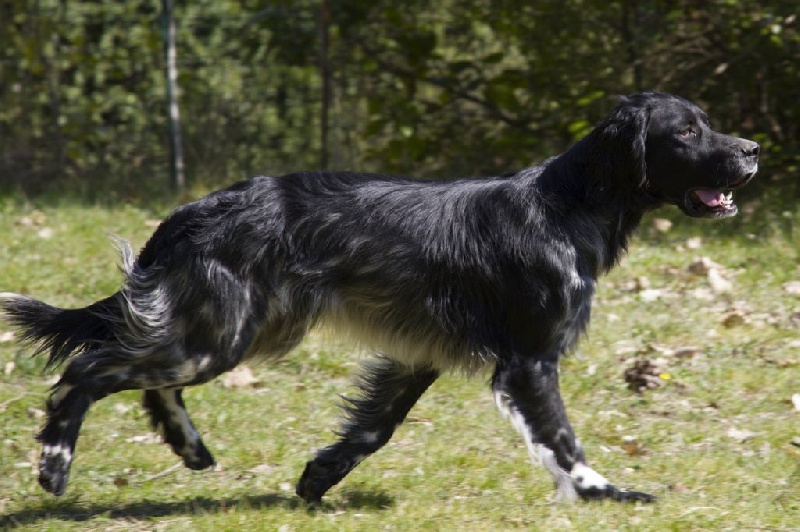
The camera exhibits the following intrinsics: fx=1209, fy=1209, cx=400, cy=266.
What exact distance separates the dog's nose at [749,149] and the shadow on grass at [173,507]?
6.88ft

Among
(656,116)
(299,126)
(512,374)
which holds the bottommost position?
(299,126)

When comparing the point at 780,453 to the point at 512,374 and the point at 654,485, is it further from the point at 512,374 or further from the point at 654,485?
the point at 512,374

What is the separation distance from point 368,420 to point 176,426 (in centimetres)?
83

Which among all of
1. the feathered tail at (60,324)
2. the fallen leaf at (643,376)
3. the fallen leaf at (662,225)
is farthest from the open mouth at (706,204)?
the fallen leaf at (662,225)

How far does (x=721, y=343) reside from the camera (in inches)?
281

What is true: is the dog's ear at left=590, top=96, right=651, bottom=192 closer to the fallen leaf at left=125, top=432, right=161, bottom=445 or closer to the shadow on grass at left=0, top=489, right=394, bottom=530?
the shadow on grass at left=0, top=489, right=394, bottom=530

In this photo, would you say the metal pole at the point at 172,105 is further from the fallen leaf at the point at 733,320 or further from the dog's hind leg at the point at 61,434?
the dog's hind leg at the point at 61,434

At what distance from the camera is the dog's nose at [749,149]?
513cm

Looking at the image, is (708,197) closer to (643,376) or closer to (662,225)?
(643,376)

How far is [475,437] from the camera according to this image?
594 centimetres

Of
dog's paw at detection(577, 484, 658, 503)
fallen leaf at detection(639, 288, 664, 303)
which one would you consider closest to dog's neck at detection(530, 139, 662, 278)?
dog's paw at detection(577, 484, 658, 503)

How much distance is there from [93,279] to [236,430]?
8.01 feet

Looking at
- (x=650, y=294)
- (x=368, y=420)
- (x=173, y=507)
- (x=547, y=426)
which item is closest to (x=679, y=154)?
(x=547, y=426)

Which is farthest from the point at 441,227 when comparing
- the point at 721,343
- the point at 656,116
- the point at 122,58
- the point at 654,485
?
the point at 122,58
